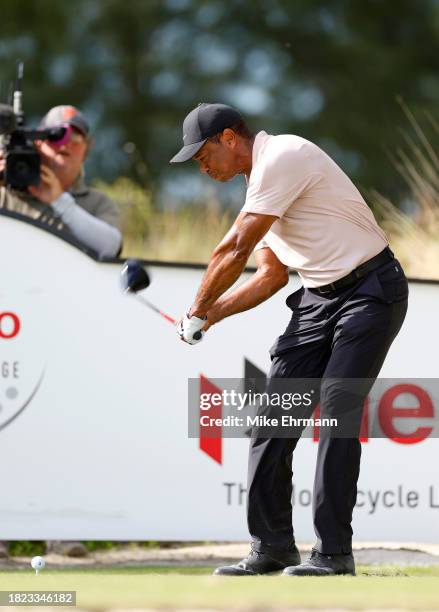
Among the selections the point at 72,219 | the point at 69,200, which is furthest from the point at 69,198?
the point at 72,219

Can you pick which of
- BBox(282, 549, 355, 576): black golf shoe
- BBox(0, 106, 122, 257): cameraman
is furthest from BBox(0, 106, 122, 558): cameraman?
BBox(282, 549, 355, 576): black golf shoe

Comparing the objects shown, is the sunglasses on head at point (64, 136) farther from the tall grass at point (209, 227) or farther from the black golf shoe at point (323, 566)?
the black golf shoe at point (323, 566)

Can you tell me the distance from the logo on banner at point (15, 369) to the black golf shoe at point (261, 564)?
5.89 feet

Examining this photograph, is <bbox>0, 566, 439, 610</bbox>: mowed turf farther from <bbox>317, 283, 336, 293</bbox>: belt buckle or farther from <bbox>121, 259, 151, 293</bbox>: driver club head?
<bbox>121, 259, 151, 293</bbox>: driver club head

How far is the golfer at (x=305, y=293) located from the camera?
19.0 feet

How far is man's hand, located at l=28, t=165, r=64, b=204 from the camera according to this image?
313 inches

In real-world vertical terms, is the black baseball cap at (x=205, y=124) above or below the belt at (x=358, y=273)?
above

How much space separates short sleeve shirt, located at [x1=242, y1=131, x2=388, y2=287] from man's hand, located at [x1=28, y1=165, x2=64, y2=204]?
7.49ft

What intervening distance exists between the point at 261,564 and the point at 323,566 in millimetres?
313

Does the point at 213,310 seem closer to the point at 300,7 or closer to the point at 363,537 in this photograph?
the point at 363,537

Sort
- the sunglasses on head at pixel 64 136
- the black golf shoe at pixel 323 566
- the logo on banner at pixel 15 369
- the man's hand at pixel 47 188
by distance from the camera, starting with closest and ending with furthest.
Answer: the black golf shoe at pixel 323 566 < the logo on banner at pixel 15 369 < the man's hand at pixel 47 188 < the sunglasses on head at pixel 64 136

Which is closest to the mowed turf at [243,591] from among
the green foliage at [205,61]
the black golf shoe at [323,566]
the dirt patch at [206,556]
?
the black golf shoe at [323,566]

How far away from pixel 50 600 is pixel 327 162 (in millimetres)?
2151

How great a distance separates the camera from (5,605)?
4809 mm
